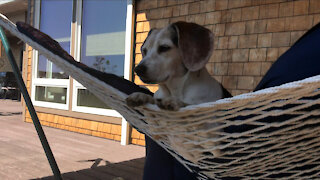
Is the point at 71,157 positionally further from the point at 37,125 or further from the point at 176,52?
the point at 176,52

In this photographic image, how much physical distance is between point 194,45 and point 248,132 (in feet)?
2.12

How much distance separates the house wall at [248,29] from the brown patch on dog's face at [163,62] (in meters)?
1.65

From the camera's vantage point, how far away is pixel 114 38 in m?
4.16

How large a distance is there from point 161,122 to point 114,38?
351cm

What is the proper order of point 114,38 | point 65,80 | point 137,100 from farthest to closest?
point 65,80
point 114,38
point 137,100

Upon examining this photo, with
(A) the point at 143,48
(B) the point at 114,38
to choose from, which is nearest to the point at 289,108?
(A) the point at 143,48

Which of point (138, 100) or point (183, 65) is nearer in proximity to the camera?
point (138, 100)

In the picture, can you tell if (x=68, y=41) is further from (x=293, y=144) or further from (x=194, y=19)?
(x=293, y=144)

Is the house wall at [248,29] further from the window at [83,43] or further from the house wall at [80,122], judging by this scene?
the house wall at [80,122]

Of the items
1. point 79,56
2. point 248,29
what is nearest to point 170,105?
point 248,29

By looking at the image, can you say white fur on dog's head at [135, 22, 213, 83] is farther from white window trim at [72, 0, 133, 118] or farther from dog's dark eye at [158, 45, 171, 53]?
white window trim at [72, 0, 133, 118]

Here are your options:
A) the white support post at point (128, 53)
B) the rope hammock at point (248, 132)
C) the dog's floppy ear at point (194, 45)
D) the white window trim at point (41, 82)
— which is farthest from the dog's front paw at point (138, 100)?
the white window trim at point (41, 82)

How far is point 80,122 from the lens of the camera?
450cm

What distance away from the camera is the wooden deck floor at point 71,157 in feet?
7.82
